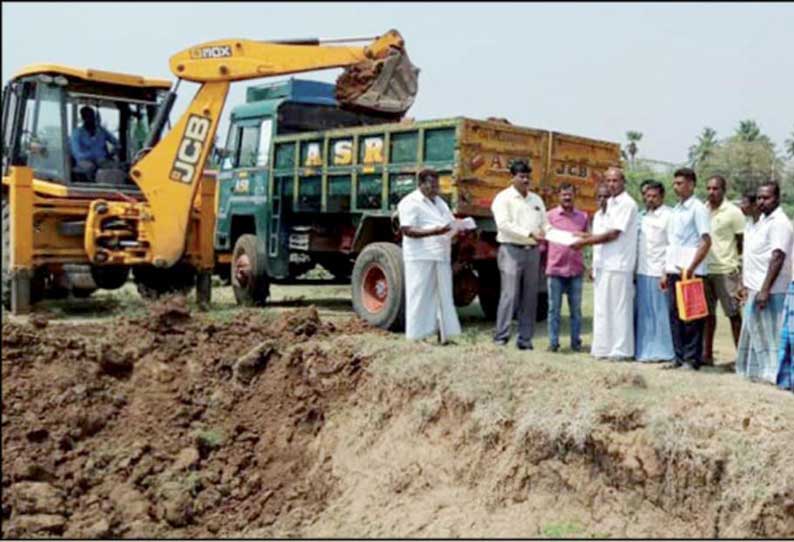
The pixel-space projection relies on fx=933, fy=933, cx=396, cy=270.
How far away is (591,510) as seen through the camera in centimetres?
559

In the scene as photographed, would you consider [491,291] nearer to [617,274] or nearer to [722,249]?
[617,274]

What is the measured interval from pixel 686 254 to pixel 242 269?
19.7ft

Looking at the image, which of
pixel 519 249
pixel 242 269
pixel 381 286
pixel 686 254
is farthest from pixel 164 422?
pixel 242 269

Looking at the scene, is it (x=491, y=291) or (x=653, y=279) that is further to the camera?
(x=491, y=291)

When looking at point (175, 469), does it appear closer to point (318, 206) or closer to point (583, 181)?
point (318, 206)

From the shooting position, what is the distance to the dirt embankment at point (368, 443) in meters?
5.55

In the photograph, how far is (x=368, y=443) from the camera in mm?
6531

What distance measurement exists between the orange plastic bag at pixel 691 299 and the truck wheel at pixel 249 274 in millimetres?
5694

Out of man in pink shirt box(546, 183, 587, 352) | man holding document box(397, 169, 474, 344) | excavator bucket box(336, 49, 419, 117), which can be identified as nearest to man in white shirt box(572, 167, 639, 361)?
man in pink shirt box(546, 183, 587, 352)

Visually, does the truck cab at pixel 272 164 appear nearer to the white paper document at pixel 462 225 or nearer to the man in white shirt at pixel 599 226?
the white paper document at pixel 462 225

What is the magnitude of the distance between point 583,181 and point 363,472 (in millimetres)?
4470

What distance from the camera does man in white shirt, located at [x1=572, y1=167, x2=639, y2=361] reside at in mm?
7477

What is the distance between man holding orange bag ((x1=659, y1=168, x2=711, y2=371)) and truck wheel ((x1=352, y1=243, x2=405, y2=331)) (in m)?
2.52

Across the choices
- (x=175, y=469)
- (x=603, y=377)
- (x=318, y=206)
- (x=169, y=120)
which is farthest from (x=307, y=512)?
(x=169, y=120)
